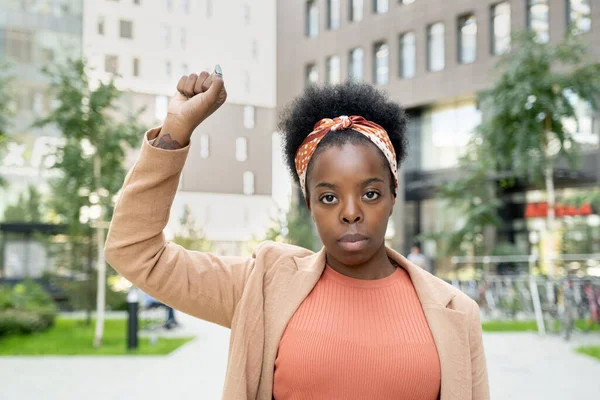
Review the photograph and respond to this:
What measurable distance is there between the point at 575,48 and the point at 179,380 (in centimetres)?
1268

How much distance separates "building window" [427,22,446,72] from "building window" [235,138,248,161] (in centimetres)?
2377

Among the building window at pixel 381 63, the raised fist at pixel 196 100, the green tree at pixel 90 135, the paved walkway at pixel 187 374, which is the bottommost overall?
the paved walkway at pixel 187 374

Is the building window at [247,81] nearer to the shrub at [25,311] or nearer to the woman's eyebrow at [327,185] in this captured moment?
the shrub at [25,311]

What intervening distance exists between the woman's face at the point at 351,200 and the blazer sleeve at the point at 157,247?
0.35m

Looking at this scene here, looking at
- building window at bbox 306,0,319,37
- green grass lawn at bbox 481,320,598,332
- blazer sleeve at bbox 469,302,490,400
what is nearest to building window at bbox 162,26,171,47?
building window at bbox 306,0,319,37

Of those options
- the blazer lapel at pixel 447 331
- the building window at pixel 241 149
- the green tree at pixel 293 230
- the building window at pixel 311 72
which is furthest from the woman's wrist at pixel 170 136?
the building window at pixel 241 149

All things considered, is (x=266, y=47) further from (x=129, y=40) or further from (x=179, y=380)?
(x=179, y=380)

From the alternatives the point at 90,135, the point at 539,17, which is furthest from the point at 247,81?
the point at 90,135

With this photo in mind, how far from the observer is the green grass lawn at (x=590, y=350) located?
11.3 metres

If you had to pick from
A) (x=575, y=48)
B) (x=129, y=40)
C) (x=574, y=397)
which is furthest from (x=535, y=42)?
(x=129, y=40)

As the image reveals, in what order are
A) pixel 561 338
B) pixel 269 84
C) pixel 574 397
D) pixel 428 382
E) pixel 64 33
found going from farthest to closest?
pixel 269 84 < pixel 64 33 < pixel 561 338 < pixel 574 397 < pixel 428 382

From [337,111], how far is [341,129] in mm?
191

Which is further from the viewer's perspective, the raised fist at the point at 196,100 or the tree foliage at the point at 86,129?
the tree foliage at the point at 86,129

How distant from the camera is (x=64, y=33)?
135 ft
